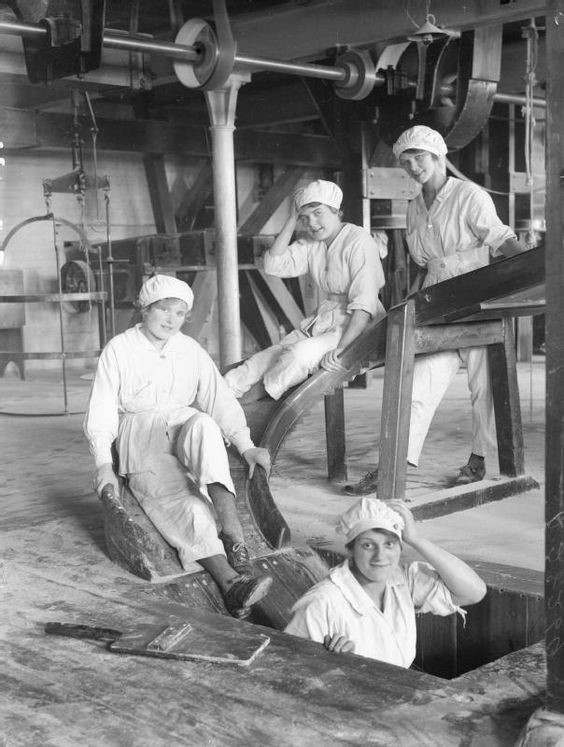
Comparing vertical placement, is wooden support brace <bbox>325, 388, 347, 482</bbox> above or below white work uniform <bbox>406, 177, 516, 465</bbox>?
below

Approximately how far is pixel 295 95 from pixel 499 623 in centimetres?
744

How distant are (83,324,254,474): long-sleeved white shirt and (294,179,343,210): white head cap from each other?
117 centimetres

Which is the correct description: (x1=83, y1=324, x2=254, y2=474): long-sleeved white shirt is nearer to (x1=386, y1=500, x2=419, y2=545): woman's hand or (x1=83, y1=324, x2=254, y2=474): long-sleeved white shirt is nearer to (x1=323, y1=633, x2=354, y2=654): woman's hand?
(x1=386, y1=500, x2=419, y2=545): woman's hand

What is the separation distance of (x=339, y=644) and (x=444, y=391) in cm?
258

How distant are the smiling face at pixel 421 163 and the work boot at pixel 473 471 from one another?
5.19 ft

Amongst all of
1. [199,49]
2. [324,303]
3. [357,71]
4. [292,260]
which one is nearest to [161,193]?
[357,71]

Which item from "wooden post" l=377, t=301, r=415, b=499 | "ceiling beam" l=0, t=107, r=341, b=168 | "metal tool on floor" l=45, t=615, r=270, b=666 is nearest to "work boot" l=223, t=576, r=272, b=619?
"metal tool on floor" l=45, t=615, r=270, b=666

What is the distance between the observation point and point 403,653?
142 inches

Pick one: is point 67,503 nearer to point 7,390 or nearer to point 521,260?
point 521,260

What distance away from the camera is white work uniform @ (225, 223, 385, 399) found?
5.46 meters

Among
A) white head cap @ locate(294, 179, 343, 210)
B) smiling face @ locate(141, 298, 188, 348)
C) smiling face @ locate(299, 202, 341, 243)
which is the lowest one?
smiling face @ locate(141, 298, 188, 348)

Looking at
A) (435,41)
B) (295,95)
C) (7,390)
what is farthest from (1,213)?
(435,41)

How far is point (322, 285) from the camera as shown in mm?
5824

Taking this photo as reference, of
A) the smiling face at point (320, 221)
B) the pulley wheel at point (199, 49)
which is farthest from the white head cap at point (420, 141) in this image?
the pulley wheel at point (199, 49)
